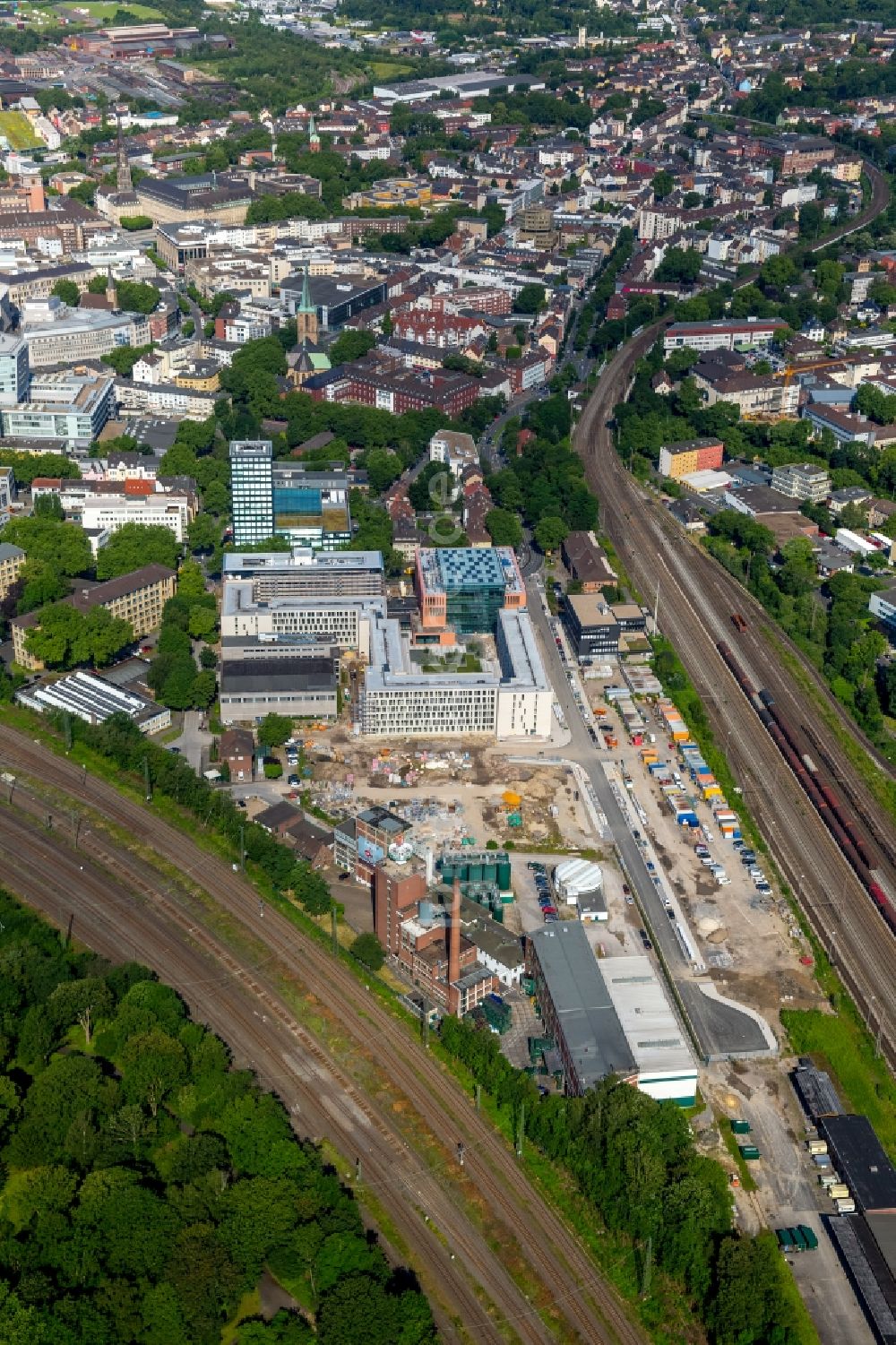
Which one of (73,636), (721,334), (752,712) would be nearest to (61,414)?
(73,636)

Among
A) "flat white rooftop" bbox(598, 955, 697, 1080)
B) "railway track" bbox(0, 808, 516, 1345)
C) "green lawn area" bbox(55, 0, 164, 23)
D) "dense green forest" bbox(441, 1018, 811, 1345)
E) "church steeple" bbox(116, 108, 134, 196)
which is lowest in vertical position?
"railway track" bbox(0, 808, 516, 1345)

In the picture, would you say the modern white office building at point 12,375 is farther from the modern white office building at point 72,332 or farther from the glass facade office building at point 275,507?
the glass facade office building at point 275,507

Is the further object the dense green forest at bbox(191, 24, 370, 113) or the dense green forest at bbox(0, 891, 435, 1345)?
the dense green forest at bbox(191, 24, 370, 113)

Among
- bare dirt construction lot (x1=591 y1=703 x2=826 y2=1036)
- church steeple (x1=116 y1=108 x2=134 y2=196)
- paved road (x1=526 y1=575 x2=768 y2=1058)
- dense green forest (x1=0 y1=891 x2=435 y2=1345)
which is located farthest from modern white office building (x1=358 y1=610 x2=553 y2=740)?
church steeple (x1=116 y1=108 x2=134 y2=196)

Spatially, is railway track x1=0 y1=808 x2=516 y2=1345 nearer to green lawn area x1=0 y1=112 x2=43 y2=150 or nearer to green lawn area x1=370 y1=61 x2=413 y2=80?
green lawn area x1=0 y1=112 x2=43 y2=150

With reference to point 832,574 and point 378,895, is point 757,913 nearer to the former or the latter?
point 378,895

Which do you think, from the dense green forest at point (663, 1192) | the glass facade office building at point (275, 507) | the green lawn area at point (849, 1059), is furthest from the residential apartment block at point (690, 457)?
the dense green forest at point (663, 1192)
